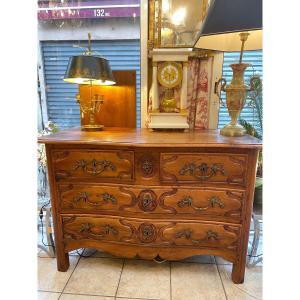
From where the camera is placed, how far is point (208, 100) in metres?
1.57

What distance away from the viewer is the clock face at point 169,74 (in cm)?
141

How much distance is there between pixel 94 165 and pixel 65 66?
1.07 meters

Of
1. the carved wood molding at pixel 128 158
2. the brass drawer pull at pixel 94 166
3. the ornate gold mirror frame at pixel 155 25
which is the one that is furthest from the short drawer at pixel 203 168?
the ornate gold mirror frame at pixel 155 25

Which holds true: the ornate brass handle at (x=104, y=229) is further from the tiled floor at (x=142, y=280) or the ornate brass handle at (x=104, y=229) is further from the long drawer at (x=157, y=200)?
the tiled floor at (x=142, y=280)

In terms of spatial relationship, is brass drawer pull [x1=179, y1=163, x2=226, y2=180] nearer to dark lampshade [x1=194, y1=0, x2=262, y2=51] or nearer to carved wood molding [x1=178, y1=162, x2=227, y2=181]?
carved wood molding [x1=178, y1=162, x2=227, y2=181]

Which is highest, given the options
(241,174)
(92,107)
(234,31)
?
(234,31)

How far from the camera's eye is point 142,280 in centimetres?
131

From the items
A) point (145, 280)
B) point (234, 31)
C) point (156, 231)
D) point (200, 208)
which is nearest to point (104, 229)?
point (156, 231)

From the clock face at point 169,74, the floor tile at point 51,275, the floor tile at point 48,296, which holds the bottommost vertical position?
the floor tile at point 48,296

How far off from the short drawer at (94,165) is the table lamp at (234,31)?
612 mm

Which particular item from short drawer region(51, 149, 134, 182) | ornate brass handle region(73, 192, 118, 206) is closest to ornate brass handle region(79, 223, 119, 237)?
ornate brass handle region(73, 192, 118, 206)

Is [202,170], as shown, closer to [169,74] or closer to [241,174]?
[241,174]
